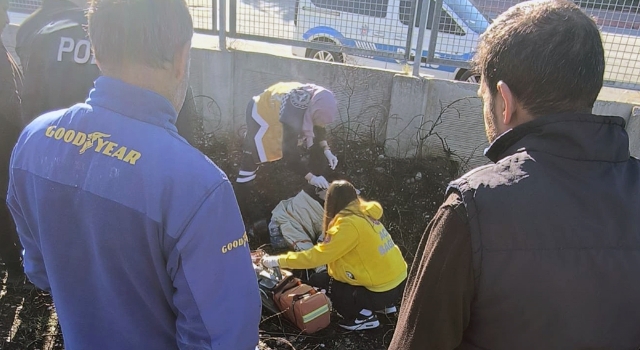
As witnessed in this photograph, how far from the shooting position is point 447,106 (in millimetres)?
4742

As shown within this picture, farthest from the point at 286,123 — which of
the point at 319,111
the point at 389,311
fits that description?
the point at 389,311

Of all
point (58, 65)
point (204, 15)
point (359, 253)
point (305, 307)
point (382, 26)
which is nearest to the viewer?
point (58, 65)

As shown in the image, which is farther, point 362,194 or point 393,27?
point 393,27

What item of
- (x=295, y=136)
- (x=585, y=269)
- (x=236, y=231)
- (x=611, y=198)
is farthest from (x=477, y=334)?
(x=295, y=136)

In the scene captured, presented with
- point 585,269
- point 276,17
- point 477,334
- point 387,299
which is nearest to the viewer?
point 585,269

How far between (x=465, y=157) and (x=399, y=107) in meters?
0.80

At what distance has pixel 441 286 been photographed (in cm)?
119

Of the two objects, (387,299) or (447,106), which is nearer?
(387,299)

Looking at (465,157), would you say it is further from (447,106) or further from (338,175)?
(338,175)

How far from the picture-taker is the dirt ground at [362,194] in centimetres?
311

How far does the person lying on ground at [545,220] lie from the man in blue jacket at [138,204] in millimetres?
520

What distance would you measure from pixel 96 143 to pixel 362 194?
370 cm

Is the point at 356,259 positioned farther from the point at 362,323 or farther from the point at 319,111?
the point at 319,111

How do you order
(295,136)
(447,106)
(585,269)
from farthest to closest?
(447,106), (295,136), (585,269)
